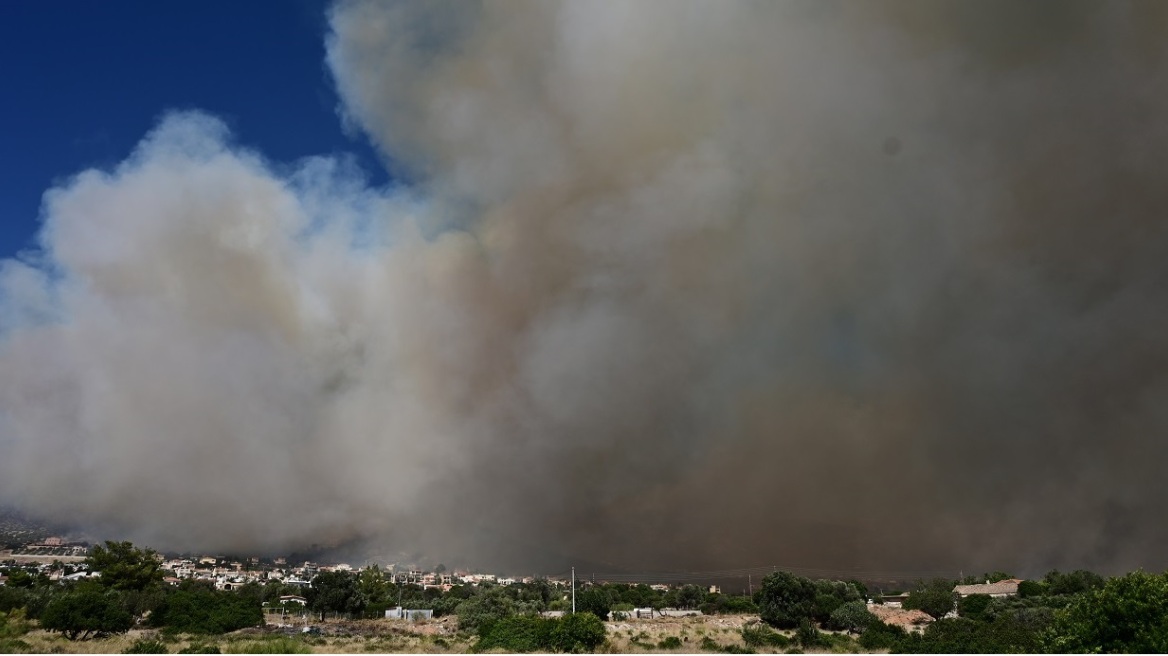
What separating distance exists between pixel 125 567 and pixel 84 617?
690 inches

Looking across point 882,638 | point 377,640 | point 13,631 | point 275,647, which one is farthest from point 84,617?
point 882,638

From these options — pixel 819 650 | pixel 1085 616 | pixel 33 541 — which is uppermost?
pixel 33 541

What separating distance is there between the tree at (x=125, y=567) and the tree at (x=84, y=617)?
14774 millimetres

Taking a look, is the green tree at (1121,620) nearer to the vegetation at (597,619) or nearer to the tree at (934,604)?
the vegetation at (597,619)

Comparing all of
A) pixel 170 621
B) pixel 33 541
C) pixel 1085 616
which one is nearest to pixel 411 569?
pixel 33 541

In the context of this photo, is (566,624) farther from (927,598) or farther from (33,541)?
(33,541)

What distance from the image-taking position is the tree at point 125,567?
40.2 meters

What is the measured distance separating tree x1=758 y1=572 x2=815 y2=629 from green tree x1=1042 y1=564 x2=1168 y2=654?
71.9ft

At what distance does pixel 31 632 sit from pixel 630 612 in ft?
99.4

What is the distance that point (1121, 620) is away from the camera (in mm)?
13242

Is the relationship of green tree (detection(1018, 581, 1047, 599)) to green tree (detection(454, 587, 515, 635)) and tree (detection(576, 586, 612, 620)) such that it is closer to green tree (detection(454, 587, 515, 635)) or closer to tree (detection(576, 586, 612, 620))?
tree (detection(576, 586, 612, 620))

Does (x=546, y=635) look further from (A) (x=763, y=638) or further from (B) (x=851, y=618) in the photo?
(B) (x=851, y=618)

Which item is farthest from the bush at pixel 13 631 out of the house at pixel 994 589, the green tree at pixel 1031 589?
the house at pixel 994 589

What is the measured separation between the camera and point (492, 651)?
22359 mm
